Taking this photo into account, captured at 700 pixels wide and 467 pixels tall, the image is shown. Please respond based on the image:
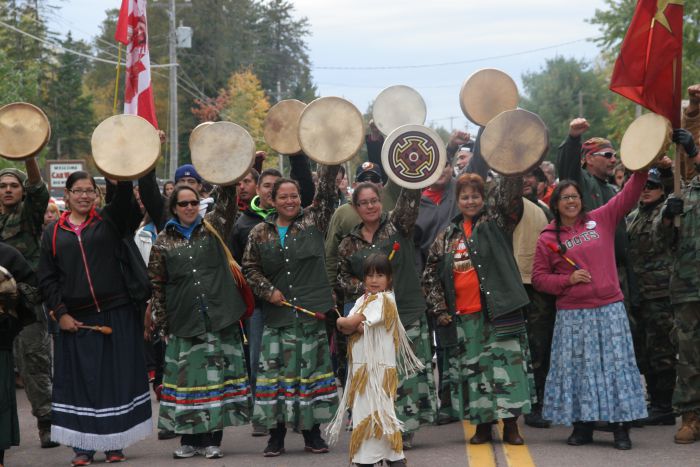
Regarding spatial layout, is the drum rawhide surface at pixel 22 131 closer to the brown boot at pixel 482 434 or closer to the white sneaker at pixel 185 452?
the white sneaker at pixel 185 452

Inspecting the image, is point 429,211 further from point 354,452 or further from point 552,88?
point 552,88

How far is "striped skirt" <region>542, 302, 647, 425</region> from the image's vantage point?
24.8ft

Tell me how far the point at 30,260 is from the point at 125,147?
1893mm

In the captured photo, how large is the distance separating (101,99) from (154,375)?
7003 cm

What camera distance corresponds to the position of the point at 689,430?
7707 millimetres

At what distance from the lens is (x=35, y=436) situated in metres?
8.97

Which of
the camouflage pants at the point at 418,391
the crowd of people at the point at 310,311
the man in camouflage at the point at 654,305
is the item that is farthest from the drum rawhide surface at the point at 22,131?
the man in camouflage at the point at 654,305

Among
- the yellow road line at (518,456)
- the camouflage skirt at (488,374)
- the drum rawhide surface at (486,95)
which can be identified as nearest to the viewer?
the yellow road line at (518,456)

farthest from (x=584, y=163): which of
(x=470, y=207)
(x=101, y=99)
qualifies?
(x=101, y=99)

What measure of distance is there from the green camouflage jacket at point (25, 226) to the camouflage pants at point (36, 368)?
541 mm

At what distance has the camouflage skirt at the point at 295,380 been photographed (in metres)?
7.73

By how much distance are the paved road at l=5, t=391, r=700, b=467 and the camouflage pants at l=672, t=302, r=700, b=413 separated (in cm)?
31

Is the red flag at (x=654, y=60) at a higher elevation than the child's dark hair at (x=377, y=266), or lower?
higher

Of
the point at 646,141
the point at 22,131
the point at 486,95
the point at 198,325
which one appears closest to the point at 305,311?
the point at 198,325
